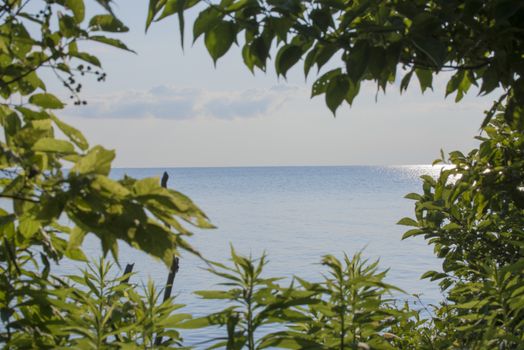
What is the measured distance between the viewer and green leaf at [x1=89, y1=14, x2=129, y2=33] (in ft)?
6.23

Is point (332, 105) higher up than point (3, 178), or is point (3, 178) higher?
point (332, 105)

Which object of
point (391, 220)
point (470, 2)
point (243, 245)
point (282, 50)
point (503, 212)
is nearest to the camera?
point (470, 2)

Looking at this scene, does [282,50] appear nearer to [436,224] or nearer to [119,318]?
[119,318]

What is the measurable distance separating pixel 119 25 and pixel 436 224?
3.02 meters

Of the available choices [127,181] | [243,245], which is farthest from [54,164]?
[243,245]

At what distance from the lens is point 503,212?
3934 mm

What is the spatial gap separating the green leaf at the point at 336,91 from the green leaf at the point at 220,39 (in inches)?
13.3

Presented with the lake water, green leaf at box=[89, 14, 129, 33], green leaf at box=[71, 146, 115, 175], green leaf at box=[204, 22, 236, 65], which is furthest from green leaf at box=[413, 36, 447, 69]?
the lake water

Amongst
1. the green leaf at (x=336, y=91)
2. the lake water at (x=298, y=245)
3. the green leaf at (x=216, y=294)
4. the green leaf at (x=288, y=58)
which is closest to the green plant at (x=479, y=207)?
the green leaf at (x=336, y=91)

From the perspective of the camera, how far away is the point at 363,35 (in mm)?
1980

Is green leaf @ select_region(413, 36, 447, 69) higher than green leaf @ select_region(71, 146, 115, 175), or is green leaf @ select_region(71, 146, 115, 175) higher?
green leaf @ select_region(413, 36, 447, 69)

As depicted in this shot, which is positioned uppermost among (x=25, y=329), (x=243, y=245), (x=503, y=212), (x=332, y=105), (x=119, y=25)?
(x=119, y=25)

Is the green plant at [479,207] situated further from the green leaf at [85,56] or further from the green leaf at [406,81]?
the green leaf at [85,56]

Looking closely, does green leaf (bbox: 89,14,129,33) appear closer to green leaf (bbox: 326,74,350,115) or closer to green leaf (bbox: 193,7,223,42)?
green leaf (bbox: 193,7,223,42)
